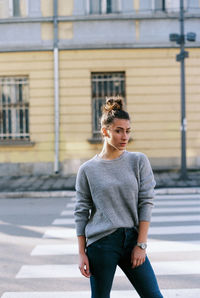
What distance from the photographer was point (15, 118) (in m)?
14.8

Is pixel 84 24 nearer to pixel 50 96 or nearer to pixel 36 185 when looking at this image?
pixel 50 96

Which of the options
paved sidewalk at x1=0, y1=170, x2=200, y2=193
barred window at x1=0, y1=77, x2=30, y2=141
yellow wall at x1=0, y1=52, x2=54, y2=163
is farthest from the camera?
barred window at x1=0, y1=77, x2=30, y2=141

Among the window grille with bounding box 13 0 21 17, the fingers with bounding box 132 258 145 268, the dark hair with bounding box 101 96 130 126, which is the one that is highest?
the window grille with bounding box 13 0 21 17

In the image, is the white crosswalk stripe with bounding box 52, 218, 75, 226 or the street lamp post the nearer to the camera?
the white crosswalk stripe with bounding box 52, 218, 75, 226

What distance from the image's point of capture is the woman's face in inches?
106

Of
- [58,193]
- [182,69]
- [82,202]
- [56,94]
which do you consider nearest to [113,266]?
[82,202]

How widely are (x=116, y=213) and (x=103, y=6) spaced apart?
1299cm

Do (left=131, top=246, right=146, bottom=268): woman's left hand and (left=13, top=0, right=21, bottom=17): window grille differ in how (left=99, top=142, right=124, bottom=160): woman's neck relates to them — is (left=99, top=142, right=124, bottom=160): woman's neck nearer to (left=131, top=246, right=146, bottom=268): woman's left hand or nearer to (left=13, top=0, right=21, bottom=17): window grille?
(left=131, top=246, right=146, bottom=268): woman's left hand

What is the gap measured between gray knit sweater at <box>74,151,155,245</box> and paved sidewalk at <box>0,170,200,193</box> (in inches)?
352

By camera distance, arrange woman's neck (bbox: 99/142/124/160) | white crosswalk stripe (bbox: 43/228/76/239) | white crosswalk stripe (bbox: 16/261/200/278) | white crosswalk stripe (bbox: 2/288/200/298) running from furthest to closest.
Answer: white crosswalk stripe (bbox: 43/228/76/239), white crosswalk stripe (bbox: 16/261/200/278), white crosswalk stripe (bbox: 2/288/200/298), woman's neck (bbox: 99/142/124/160)

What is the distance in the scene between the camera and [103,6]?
574 inches

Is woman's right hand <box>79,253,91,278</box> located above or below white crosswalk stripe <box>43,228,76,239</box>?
above

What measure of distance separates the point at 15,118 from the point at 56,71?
2207mm

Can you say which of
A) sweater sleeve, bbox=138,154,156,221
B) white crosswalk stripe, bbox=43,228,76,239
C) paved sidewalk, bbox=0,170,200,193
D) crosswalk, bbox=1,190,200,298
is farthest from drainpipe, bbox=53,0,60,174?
sweater sleeve, bbox=138,154,156,221
